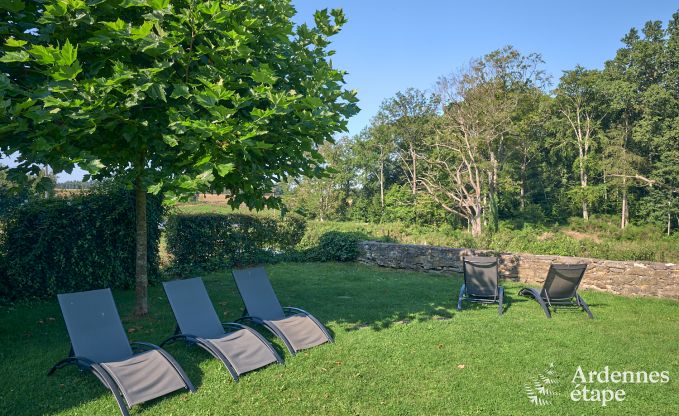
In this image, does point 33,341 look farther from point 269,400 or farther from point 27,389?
point 269,400

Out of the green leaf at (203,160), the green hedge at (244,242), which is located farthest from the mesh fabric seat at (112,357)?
the green hedge at (244,242)

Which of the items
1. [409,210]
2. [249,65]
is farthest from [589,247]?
[409,210]

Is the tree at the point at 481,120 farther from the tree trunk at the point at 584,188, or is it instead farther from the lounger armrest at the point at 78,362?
the lounger armrest at the point at 78,362

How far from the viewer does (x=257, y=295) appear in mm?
7281

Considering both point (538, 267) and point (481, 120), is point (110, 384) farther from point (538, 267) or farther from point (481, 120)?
point (481, 120)

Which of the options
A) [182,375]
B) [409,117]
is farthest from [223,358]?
[409,117]

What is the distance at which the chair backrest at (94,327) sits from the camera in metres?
5.06

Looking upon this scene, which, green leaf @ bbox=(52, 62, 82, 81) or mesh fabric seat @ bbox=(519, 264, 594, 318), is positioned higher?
green leaf @ bbox=(52, 62, 82, 81)

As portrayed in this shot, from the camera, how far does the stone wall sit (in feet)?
35.5

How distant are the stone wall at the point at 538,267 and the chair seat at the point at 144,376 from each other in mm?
10451

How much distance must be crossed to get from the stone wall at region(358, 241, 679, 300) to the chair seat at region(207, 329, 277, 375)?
9182 mm

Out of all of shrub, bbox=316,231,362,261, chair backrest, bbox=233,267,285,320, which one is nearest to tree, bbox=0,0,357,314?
chair backrest, bbox=233,267,285,320

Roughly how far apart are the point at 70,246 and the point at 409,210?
3147cm

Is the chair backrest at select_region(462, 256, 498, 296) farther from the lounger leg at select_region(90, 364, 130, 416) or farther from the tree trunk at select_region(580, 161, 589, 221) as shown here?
the tree trunk at select_region(580, 161, 589, 221)
